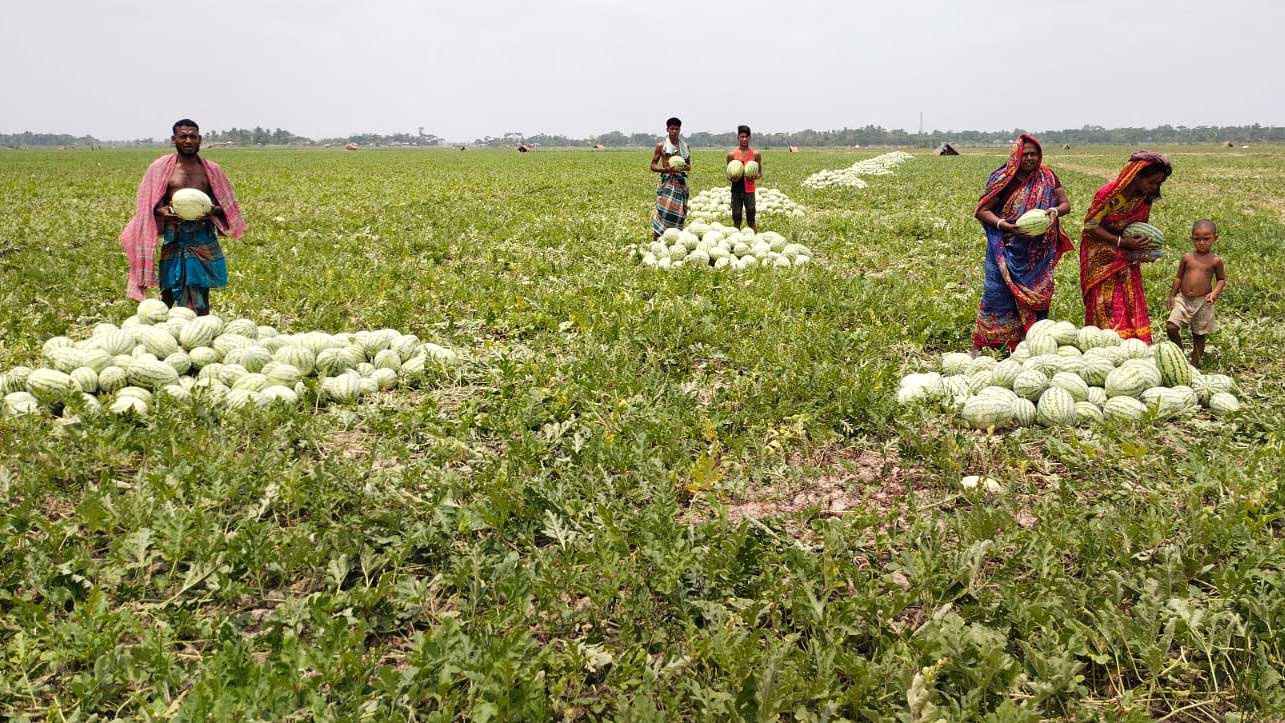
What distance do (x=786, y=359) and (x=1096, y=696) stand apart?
356 centimetres

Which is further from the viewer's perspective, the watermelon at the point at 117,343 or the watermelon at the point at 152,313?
the watermelon at the point at 152,313

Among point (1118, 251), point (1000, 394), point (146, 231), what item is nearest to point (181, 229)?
point (146, 231)

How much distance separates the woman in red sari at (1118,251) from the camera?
5801mm

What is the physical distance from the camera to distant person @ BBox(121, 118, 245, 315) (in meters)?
6.36

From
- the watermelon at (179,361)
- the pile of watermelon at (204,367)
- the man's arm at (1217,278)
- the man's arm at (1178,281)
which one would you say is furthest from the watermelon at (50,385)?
the man's arm at (1217,278)

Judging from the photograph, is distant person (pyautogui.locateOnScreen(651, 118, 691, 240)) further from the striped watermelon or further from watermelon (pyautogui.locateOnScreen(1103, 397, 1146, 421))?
watermelon (pyautogui.locateOnScreen(1103, 397, 1146, 421))

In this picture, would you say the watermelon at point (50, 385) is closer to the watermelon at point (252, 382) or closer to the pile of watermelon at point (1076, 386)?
the watermelon at point (252, 382)

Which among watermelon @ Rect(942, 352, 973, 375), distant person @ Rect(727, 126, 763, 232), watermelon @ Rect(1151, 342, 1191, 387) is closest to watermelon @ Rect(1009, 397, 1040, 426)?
watermelon @ Rect(942, 352, 973, 375)

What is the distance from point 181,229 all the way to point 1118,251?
7.85m

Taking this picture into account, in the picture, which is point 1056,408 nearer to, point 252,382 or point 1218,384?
point 1218,384

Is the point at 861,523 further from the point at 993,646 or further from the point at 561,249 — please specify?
the point at 561,249

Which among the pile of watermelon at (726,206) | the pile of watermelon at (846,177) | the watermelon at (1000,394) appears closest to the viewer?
the watermelon at (1000,394)

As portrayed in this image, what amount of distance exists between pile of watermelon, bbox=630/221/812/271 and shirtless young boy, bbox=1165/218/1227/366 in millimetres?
4718

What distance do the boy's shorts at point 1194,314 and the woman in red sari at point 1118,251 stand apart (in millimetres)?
222
